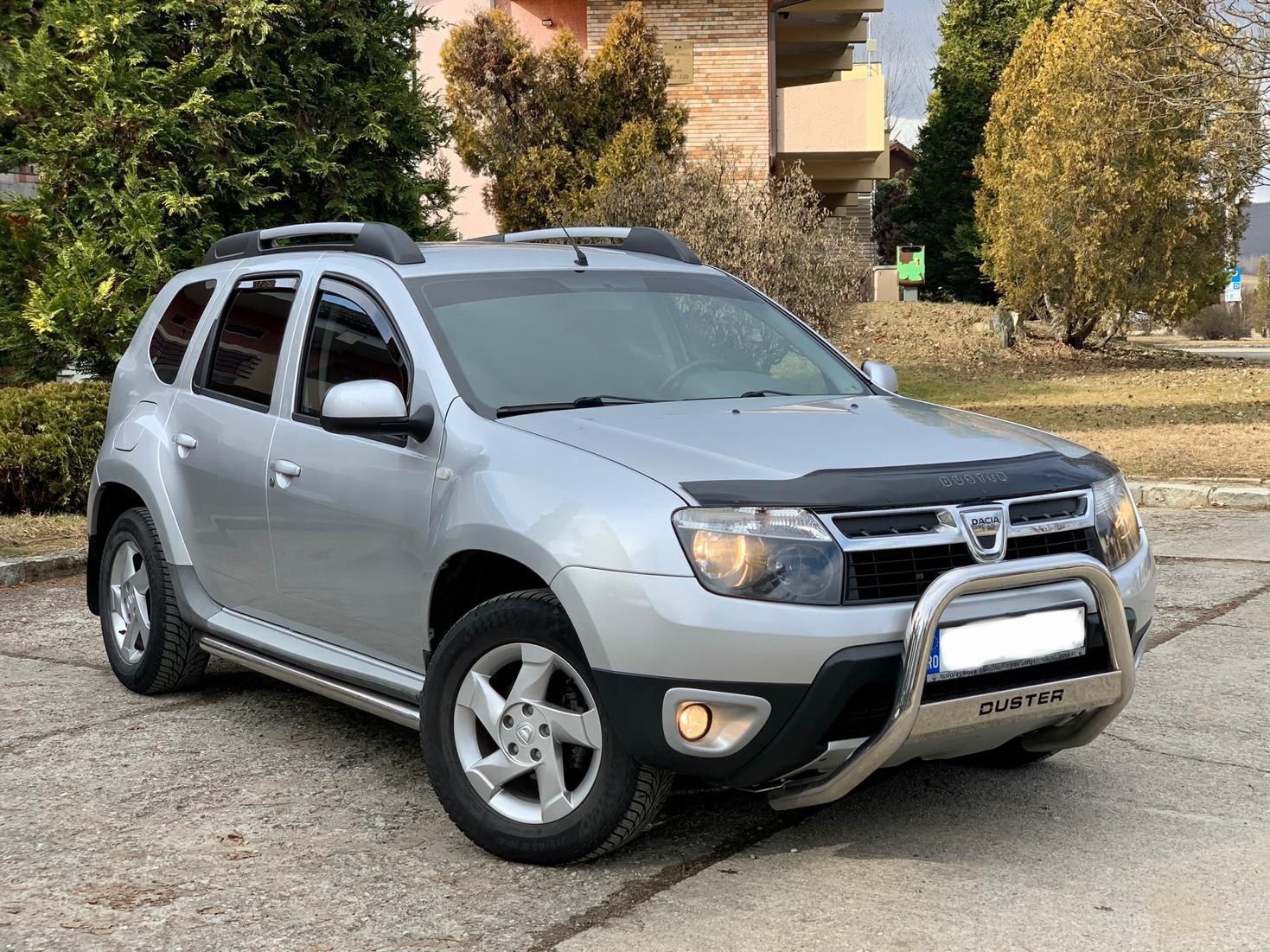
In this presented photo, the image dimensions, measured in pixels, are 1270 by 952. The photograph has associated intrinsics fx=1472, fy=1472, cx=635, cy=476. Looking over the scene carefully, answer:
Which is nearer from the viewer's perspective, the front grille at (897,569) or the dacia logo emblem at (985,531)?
the front grille at (897,569)

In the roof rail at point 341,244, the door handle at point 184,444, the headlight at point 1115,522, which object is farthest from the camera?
the door handle at point 184,444

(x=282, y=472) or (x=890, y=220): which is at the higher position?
(x=890, y=220)

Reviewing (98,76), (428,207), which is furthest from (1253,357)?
(98,76)

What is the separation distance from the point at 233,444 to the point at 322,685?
39.5 inches

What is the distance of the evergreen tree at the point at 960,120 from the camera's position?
142ft

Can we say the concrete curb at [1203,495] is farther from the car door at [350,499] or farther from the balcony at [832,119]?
the balcony at [832,119]

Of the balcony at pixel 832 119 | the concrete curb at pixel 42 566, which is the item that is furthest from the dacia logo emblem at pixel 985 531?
the balcony at pixel 832 119

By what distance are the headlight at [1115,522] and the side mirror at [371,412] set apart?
193cm

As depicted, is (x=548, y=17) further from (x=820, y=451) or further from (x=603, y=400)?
(x=820, y=451)

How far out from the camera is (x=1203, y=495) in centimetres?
1149

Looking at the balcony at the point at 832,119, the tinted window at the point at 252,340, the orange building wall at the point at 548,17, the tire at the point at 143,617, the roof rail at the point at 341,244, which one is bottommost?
the tire at the point at 143,617

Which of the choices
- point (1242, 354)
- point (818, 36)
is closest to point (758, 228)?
point (818, 36)

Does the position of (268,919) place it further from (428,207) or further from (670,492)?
(428,207)

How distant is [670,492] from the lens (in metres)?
3.69
